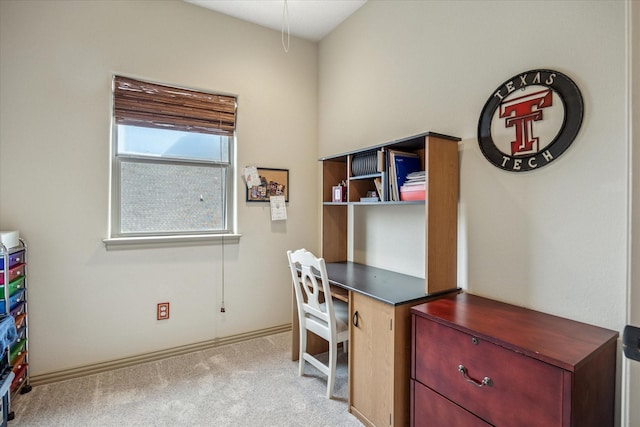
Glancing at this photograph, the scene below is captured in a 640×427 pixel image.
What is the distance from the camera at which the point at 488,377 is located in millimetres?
1298

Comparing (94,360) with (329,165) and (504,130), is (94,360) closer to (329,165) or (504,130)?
(329,165)

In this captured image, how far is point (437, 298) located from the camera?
1.85 meters

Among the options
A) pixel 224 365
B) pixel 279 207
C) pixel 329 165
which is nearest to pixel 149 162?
pixel 279 207

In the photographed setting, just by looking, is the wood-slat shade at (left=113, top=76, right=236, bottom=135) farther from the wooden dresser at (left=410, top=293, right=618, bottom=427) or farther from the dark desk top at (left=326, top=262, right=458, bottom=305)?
the wooden dresser at (left=410, top=293, right=618, bottom=427)

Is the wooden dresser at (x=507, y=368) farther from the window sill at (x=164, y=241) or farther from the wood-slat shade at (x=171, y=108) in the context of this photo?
the wood-slat shade at (x=171, y=108)

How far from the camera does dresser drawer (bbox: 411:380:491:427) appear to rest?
1379 millimetres

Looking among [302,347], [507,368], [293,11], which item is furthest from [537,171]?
[293,11]

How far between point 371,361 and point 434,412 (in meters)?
0.40

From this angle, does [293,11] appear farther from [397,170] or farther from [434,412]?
[434,412]

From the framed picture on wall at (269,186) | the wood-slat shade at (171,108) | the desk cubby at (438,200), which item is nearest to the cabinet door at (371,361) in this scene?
the desk cubby at (438,200)

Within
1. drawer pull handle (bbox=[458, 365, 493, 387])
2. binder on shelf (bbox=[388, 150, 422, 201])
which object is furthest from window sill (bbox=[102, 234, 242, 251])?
drawer pull handle (bbox=[458, 365, 493, 387])

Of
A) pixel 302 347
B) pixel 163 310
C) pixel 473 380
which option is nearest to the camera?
pixel 473 380

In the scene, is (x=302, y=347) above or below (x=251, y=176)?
below

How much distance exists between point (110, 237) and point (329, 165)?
1.80 metres
